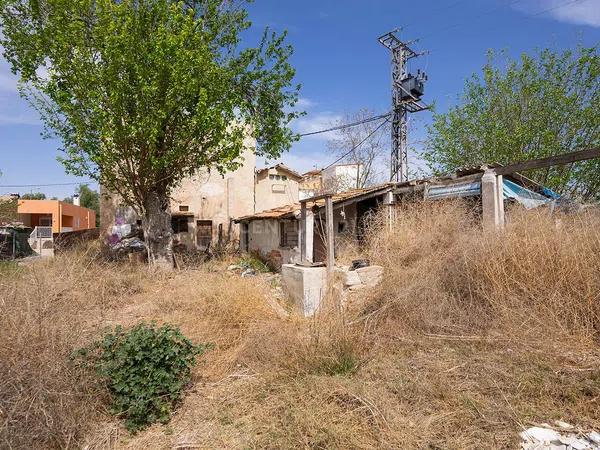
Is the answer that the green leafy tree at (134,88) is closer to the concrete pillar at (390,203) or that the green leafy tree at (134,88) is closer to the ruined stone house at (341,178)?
the concrete pillar at (390,203)

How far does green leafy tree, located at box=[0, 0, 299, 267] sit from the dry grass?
488 centimetres

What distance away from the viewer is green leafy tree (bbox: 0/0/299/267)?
32.0ft

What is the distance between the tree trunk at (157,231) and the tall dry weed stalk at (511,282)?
7973 mm

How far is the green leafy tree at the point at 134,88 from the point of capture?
977 cm

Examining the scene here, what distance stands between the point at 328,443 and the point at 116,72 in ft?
32.7

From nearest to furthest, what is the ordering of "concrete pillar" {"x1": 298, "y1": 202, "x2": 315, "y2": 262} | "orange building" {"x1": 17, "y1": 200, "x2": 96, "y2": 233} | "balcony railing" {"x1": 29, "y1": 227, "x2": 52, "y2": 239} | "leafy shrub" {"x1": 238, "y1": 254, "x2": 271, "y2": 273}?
"concrete pillar" {"x1": 298, "y1": 202, "x2": 315, "y2": 262}, "leafy shrub" {"x1": 238, "y1": 254, "x2": 271, "y2": 273}, "balcony railing" {"x1": 29, "y1": 227, "x2": 52, "y2": 239}, "orange building" {"x1": 17, "y1": 200, "x2": 96, "y2": 233}

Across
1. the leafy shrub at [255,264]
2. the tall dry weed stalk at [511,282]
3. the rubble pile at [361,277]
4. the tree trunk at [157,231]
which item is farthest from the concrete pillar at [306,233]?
the tree trunk at [157,231]

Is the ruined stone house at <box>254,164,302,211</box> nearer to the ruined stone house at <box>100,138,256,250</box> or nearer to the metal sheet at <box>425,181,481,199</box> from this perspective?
the ruined stone house at <box>100,138,256,250</box>

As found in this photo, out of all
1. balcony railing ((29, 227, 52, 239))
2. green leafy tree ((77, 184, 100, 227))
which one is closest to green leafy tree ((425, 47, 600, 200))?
balcony railing ((29, 227, 52, 239))

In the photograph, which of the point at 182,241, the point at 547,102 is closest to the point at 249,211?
the point at 182,241

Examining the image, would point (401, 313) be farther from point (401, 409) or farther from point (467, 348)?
point (401, 409)

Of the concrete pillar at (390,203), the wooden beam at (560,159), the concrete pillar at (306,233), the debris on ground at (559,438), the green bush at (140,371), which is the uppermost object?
the wooden beam at (560,159)

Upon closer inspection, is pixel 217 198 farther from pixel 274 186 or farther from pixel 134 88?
pixel 134 88

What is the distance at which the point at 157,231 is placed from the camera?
12.5m
